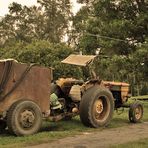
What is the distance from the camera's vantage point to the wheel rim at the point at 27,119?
42.8 ft

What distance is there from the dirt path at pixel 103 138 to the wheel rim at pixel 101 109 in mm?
765

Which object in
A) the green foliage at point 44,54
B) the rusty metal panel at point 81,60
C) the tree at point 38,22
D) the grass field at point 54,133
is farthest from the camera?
the tree at point 38,22

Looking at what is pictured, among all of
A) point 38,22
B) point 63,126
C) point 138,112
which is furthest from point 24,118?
point 38,22

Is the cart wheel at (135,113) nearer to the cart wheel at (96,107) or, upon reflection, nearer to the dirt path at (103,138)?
the cart wheel at (96,107)

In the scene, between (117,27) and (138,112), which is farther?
(117,27)

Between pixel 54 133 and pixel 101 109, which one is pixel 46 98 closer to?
pixel 54 133

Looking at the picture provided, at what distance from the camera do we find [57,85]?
16.0 meters

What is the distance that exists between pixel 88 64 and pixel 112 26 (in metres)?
10.7

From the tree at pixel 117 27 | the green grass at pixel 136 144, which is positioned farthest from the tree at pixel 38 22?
the green grass at pixel 136 144

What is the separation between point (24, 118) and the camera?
1312cm

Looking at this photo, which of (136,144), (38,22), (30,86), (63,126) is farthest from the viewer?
(38,22)

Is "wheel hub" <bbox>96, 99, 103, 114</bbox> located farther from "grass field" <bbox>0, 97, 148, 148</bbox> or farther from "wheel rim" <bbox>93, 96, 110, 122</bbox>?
"grass field" <bbox>0, 97, 148, 148</bbox>

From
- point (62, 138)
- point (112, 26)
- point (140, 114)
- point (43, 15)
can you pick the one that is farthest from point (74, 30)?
point (62, 138)

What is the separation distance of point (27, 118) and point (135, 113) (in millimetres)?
4963
